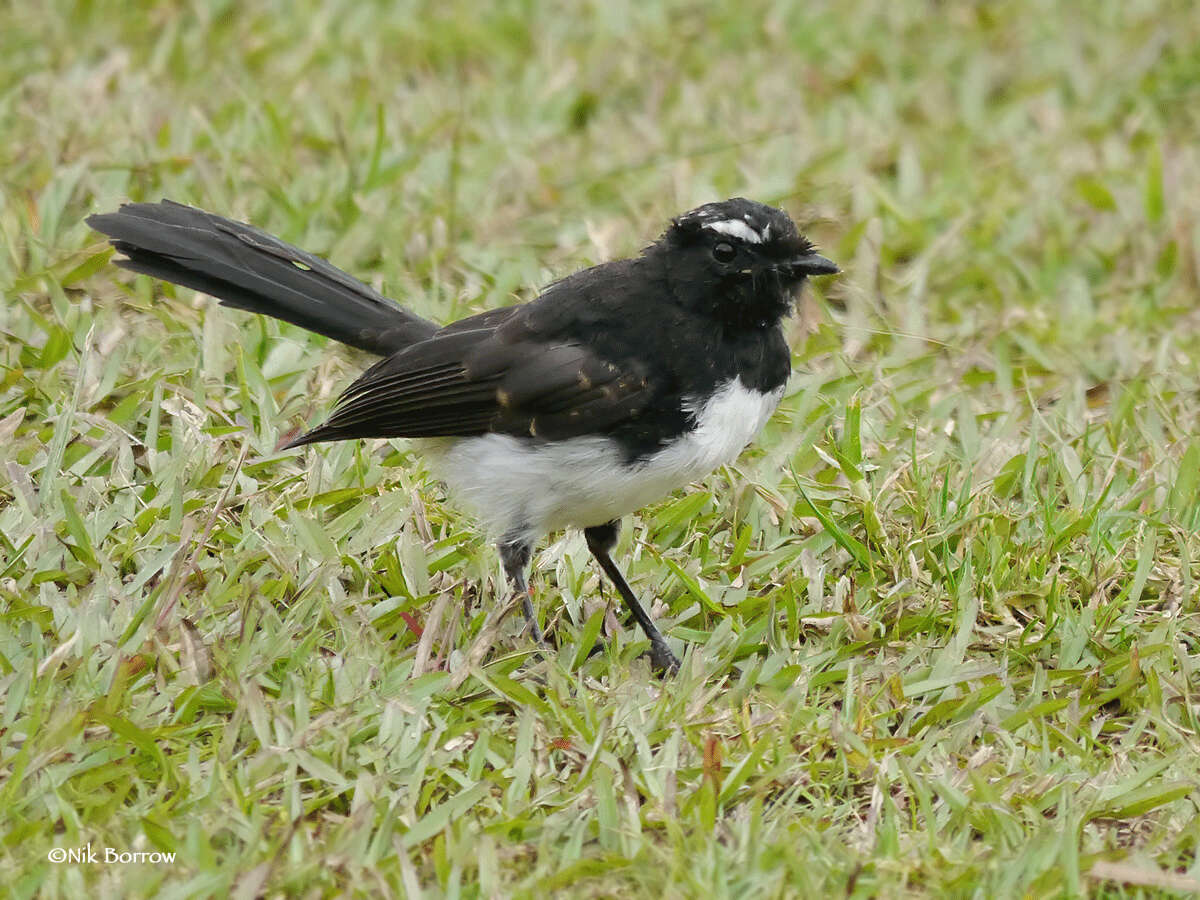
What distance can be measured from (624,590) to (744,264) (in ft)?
3.46

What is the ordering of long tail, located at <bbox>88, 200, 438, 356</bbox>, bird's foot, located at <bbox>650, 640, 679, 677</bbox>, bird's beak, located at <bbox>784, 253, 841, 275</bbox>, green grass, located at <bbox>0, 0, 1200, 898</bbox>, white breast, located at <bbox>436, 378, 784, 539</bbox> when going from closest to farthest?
green grass, located at <bbox>0, 0, 1200, 898</bbox> < white breast, located at <bbox>436, 378, 784, 539</bbox> < bird's beak, located at <bbox>784, 253, 841, 275</bbox> < bird's foot, located at <bbox>650, 640, 679, 677</bbox> < long tail, located at <bbox>88, 200, 438, 356</bbox>

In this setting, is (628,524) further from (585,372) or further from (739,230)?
(739,230)

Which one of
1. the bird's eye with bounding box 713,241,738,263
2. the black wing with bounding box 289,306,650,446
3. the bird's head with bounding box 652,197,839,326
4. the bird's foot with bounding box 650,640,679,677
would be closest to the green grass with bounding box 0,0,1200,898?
the bird's foot with bounding box 650,640,679,677

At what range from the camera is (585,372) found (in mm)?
4566

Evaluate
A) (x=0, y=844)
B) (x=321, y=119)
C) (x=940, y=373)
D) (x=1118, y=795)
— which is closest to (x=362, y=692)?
(x=0, y=844)

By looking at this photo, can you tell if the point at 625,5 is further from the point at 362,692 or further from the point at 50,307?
the point at 362,692

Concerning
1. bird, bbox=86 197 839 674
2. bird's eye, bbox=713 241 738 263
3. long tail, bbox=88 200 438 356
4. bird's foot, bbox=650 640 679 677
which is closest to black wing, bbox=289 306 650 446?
bird, bbox=86 197 839 674

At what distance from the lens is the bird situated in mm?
4512

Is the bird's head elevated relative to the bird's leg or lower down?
elevated

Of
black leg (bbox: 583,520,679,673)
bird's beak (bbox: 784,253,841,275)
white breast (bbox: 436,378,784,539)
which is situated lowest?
black leg (bbox: 583,520,679,673)

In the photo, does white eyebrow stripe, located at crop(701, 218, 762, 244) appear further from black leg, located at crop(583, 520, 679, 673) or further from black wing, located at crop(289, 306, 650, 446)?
black leg, located at crop(583, 520, 679, 673)

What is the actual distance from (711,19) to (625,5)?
472mm

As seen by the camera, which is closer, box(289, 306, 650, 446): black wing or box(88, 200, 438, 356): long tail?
box(289, 306, 650, 446): black wing

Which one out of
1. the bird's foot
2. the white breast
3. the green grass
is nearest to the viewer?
the green grass
